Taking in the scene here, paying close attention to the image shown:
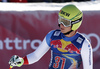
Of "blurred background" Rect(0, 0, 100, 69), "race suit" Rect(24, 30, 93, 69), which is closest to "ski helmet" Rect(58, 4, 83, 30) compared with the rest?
"race suit" Rect(24, 30, 93, 69)

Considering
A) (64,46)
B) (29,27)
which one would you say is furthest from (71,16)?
(29,27)

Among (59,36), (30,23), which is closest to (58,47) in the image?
(59,36)

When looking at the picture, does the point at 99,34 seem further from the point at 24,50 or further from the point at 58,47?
the point at 58,47

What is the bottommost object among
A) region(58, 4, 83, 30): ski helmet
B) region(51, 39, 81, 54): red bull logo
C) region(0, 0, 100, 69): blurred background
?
region(0, 0, 100, 69): blurred background

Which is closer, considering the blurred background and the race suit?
the race suit

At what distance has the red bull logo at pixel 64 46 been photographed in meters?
3.32

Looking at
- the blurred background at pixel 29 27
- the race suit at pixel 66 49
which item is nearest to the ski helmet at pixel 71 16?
the race suit at pixel 66 49

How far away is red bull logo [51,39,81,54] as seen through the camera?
10.9 feet

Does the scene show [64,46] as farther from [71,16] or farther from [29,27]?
[29,27]

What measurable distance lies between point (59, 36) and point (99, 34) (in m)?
1.74

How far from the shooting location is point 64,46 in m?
3.38

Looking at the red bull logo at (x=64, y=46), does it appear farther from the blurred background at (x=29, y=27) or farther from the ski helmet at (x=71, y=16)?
the blurred background at (x=29, y=27)

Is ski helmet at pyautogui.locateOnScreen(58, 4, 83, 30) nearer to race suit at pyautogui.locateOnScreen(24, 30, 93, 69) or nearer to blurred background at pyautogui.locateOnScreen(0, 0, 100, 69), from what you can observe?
race suit at pyautogui.locateOnScreen(24, 30, 93, 69)

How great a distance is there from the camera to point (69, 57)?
337 centimetres
